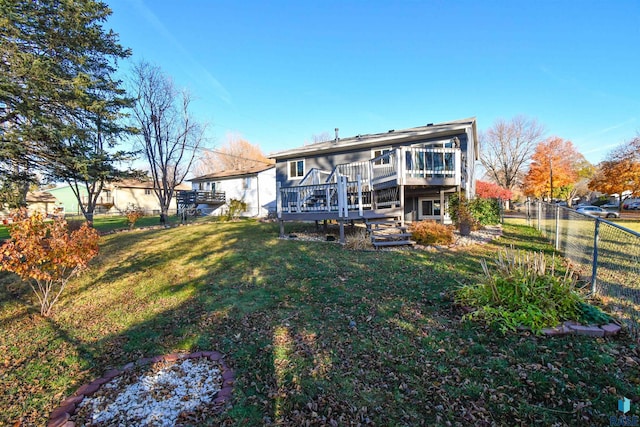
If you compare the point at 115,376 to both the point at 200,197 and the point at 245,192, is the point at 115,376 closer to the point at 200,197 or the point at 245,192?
the point at 245,192

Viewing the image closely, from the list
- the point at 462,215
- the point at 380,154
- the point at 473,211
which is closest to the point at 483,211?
the point at 473,211

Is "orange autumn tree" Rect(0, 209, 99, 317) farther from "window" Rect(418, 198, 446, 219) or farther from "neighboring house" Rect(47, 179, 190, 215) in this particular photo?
"neighboring house" Rect(47, 179, 190, 215)

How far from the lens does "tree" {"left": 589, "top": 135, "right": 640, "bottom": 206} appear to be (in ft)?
68.0

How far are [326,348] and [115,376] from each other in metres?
2.33

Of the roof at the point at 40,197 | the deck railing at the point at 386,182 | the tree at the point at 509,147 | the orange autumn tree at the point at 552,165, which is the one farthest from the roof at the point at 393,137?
the roof at the point at 40,197

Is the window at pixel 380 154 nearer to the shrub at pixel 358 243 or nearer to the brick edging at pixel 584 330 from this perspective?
the shrub at pixel 358 243

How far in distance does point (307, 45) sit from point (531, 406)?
55.4ft

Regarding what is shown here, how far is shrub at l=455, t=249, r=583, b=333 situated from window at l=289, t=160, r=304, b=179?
14719 mm

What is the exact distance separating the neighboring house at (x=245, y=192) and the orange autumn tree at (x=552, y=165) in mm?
31169

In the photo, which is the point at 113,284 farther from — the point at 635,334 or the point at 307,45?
the point at 307,45

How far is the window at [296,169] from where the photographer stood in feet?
58.9

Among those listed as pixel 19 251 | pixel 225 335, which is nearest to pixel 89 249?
pixel 19 251

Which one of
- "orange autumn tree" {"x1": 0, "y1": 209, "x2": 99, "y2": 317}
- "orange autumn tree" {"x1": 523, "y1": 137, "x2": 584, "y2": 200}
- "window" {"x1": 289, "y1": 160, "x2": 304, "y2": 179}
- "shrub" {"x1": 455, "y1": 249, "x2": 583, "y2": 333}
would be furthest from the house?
"orange autumn tree" {"x1": 523, "y1": 137, "x2": 584, "y2": 200}

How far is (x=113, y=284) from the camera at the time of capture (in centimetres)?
623
